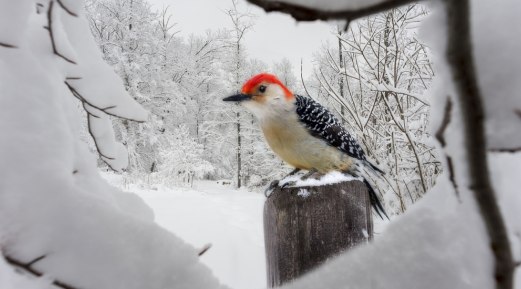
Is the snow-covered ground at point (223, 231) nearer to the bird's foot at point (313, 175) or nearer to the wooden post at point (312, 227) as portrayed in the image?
the bird's foot at point (313, 175)

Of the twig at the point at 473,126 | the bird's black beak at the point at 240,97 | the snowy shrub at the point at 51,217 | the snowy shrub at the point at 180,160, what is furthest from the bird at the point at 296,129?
the snowy shrub at the point at 180,160

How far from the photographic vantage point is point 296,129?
95.0 inches

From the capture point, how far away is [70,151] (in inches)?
20.8

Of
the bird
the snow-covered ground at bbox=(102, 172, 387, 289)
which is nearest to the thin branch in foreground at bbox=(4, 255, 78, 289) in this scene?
the bird

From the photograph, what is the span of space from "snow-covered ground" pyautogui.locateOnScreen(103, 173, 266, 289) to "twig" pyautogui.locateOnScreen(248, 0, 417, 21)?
3.35 meters

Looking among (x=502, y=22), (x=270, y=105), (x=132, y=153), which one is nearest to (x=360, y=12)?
(x=502, y=22)

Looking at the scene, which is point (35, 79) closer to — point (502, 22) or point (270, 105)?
point (502, 22)

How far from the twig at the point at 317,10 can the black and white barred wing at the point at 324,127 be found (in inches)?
86.5

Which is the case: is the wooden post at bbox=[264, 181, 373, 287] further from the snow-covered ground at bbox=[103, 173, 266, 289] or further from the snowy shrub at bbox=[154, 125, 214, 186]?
the snowy shrub at bbox=[154, 125, 214, 186]

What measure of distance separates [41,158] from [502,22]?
19.9 inches

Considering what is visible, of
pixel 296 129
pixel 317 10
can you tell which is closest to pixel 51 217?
pixel 317 10

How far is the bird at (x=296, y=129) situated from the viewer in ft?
7.78

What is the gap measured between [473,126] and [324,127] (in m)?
2.32

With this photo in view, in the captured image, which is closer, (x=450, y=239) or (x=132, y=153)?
(x=450, y=239)
